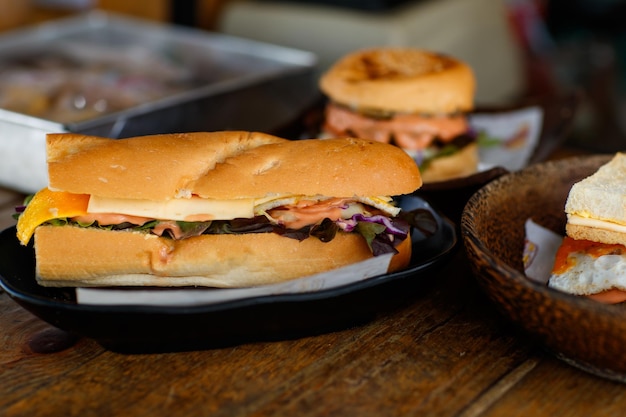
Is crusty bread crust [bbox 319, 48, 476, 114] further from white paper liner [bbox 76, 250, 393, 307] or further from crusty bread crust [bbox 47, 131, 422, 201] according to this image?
white paper liner [bbox 76, 250, 393, 307]

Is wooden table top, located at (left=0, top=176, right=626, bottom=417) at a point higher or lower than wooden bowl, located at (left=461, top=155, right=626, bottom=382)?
lower

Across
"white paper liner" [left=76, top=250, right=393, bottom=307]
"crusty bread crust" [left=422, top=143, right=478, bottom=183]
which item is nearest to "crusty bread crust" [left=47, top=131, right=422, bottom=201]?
"white paper liner" [left=76, top=250, right=393, bottom=307]

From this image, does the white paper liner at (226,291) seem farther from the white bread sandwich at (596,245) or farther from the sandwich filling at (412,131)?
the sandwich filling at (412,131)

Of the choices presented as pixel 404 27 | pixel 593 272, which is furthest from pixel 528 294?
pixel 404 27

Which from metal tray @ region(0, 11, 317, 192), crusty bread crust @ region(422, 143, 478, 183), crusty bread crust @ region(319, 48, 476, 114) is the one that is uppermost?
crusty bread crust @ region(319, 48, 476, 114)

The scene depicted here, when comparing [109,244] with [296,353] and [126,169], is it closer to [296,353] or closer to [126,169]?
[126,169]

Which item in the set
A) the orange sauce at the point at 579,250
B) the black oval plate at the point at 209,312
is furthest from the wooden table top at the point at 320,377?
the orange sauce at the point at 579,250

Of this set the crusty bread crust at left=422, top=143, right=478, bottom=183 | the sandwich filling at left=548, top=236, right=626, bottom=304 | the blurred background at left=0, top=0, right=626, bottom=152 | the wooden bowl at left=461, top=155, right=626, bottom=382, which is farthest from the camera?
the blurred background at left=0, top=0, right=626, bottom=152

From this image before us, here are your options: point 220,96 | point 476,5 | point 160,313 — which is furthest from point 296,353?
point 476,5
